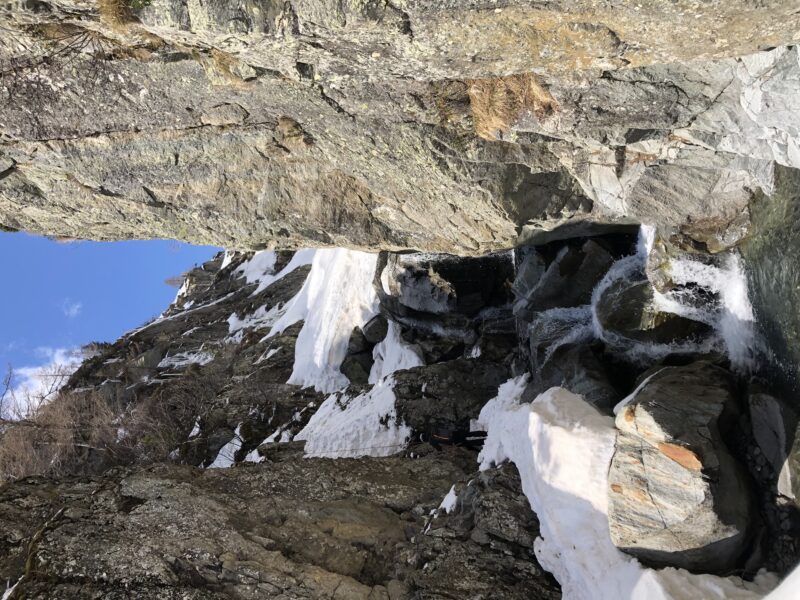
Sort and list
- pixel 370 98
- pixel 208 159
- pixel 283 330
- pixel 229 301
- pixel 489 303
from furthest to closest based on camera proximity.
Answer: pixel 229 301, pixel 283 330, pixel 489 303, pixel 208 159, pixel 370 98

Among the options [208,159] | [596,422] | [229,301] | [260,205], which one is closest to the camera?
[596,422]

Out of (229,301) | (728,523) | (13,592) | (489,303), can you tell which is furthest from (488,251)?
(229,301)

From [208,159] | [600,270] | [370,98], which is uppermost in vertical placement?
[208,159]

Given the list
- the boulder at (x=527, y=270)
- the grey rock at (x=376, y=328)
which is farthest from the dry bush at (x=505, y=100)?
the grey rock at (x=376, y=328)

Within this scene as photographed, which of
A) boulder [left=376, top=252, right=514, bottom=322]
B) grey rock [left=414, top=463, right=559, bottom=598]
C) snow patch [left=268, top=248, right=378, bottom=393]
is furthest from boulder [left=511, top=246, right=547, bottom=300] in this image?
snow patch [left=268, top=248, right=378, bottom=393]

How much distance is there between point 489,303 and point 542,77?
1059 cm

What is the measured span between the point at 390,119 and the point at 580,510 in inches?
257

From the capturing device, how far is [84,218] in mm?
12211

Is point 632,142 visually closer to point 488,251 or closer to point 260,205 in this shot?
point 488,251

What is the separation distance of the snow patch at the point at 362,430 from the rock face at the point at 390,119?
4799 mm

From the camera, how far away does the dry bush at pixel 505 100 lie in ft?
25.0

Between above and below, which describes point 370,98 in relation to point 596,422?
above

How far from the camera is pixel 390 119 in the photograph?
348 inches

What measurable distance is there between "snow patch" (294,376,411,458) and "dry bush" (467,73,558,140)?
28.4ft
